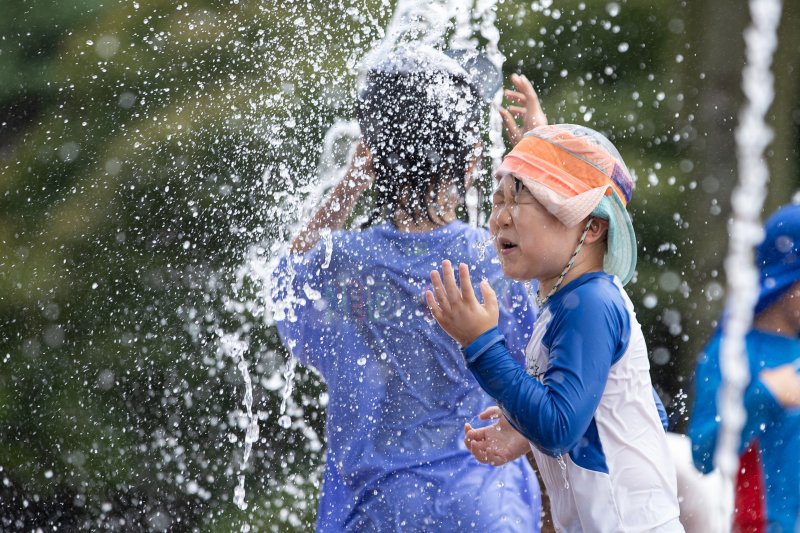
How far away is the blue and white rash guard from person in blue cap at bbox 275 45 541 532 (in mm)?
483

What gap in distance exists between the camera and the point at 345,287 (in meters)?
2.39

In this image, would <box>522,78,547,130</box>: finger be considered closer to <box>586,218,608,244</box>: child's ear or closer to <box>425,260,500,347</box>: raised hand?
<box>586,218,608,244</box>: child's ear

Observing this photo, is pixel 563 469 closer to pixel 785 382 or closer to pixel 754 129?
pixel 785 382

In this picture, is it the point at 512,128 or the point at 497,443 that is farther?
the point at 512,128

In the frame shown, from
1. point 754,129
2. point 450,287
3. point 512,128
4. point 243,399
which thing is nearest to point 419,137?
point 512,128

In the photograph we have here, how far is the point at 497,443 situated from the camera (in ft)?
6.51

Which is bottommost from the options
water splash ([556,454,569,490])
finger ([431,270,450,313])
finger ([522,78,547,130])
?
water splash ([556,454,569,490])

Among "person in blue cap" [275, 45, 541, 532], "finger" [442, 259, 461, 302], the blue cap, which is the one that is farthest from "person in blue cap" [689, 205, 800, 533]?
"finger" [442, 259, 461, 302]

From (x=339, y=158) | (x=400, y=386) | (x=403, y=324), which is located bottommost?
(x=339, y=158)

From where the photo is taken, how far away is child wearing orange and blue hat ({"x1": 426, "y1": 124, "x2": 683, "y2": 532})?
1707mm

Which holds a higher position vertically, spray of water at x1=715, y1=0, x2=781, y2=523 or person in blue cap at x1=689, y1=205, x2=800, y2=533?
person in blue cap at x1=689, y1=205, x2=800, y2=533

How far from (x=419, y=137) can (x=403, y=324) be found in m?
0.47

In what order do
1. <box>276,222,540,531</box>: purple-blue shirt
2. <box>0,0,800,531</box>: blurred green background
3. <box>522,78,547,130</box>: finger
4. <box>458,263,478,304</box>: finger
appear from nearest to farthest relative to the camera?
<box>458,263,478,304</box>: finger
<box>276,222,540,531</box>: purple-blue shirt
<box>522,78,547,130</box>: finger
<box>0,0,800,531</box>: blurred green background

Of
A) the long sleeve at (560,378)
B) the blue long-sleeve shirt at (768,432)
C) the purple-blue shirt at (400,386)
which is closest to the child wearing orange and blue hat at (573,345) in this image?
the long sleeve at (560,378)
